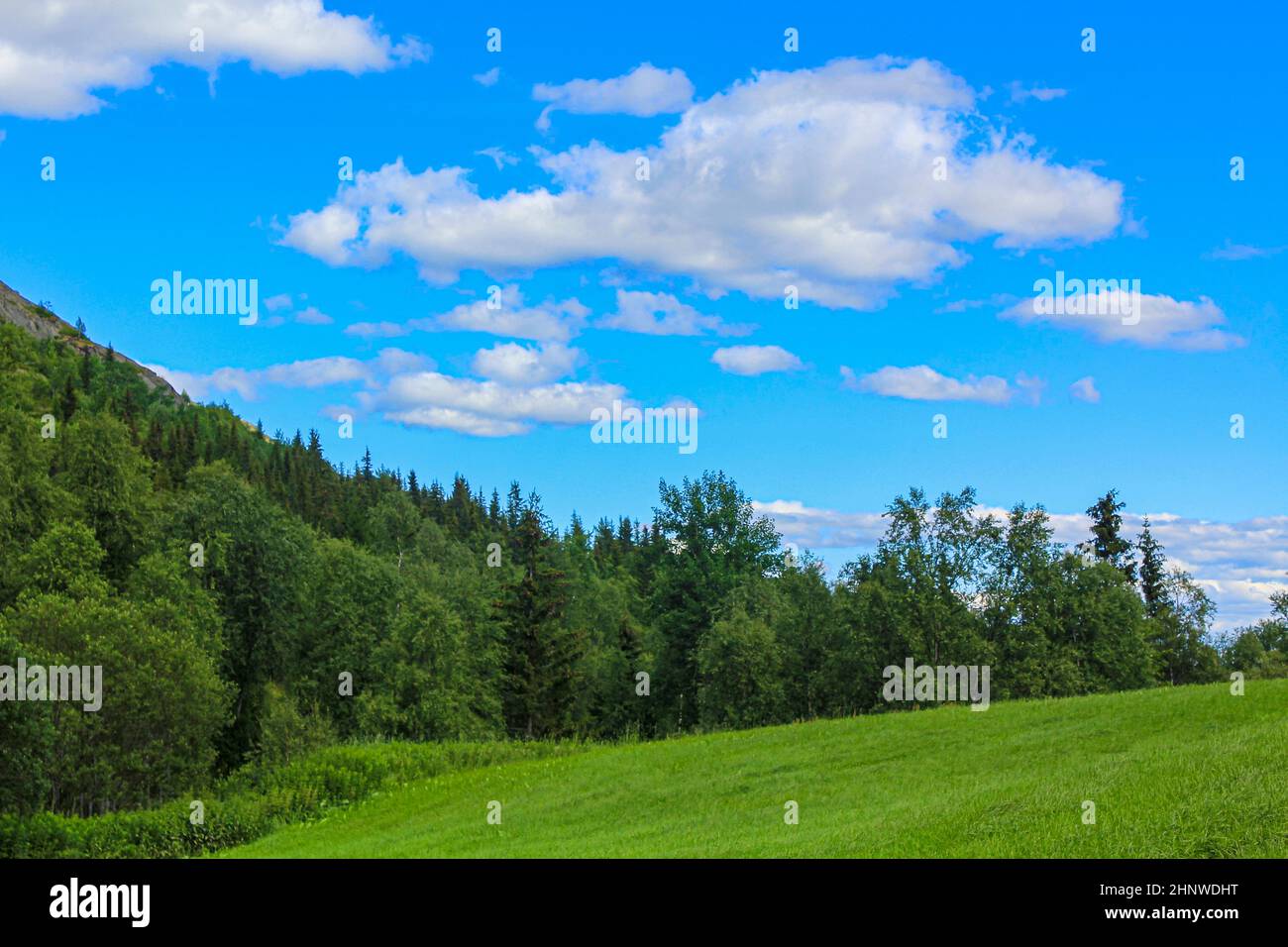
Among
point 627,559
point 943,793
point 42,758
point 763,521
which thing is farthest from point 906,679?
point 627,559

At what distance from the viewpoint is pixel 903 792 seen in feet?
79.2

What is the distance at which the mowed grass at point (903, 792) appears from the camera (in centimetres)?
1569

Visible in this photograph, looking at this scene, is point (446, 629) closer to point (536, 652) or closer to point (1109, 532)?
point (536, 652)

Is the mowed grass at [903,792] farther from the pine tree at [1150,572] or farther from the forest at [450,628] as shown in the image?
the pine tree at [1150,572]

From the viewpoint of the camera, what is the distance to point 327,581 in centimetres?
8462
